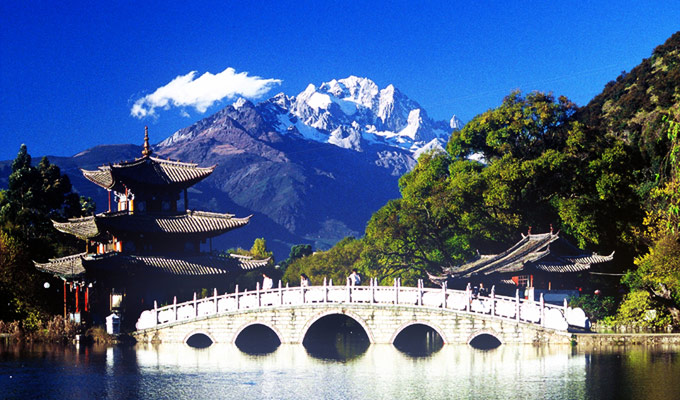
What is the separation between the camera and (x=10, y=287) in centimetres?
4438

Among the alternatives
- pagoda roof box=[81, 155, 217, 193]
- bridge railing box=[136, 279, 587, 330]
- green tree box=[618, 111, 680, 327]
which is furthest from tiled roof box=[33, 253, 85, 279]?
green tree box=[618, 111, 680, 327]

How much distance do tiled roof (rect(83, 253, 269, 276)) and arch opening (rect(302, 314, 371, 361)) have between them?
4.91 metres

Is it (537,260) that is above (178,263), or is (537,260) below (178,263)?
below

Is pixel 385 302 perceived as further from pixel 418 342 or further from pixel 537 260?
pixel 537 260

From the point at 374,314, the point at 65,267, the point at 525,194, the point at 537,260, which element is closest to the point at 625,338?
the point at 537,260

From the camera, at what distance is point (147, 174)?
159ft

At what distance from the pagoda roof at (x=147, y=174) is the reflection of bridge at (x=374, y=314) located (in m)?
8.70

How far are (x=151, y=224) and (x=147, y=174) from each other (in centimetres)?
334

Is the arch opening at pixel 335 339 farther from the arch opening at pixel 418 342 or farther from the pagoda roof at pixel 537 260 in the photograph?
the pagoda roof at pixel 537 260

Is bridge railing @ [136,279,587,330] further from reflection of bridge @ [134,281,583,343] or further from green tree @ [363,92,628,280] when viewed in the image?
green tree @ [363,92,628,280]

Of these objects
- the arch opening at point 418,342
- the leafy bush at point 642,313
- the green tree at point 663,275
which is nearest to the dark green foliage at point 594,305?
the green tree at point 663,275

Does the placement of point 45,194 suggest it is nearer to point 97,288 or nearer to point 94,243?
point 94,243

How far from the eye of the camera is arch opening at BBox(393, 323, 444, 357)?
1504 inches

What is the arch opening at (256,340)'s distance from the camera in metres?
41.9
